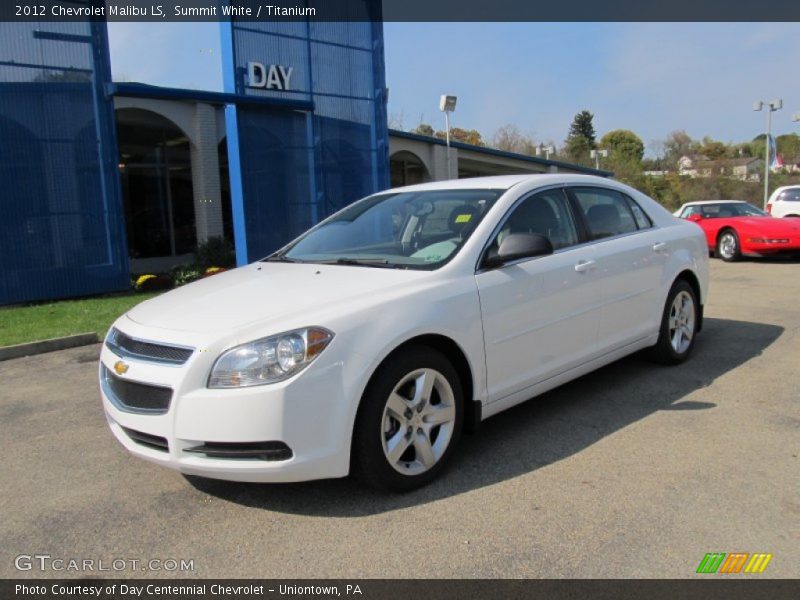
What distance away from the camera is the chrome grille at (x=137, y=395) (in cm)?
308

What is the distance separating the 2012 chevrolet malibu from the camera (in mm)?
2986

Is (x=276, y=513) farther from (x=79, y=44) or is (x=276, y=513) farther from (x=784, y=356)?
(x=79, y=44)

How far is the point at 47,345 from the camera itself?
283 inches

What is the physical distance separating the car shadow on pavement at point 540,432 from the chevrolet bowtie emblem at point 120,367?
754 mm

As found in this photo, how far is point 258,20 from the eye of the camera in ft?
39.1

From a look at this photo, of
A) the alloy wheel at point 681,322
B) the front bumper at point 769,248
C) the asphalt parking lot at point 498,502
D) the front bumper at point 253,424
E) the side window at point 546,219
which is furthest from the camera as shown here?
the front bumper at point 769,248

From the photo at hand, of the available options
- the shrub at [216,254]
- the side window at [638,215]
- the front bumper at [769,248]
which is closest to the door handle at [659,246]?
the side window at [638,215]

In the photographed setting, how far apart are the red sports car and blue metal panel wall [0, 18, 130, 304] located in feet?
38.1

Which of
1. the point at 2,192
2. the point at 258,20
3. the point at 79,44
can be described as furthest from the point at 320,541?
the point at 258,20

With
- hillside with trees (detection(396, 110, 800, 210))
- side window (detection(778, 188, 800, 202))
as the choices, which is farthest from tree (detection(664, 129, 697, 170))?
side window (detection(778, 188, 800, 202))

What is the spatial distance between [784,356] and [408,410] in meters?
4.10

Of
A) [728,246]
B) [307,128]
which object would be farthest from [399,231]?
[728,246]

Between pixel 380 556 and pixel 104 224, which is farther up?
pixel 104 224

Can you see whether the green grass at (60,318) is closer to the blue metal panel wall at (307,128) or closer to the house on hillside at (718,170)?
the blue metal panel wall at (307,128)
